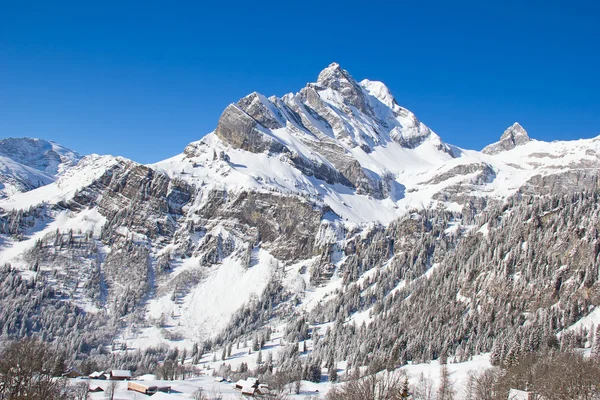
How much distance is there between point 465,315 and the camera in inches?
6629

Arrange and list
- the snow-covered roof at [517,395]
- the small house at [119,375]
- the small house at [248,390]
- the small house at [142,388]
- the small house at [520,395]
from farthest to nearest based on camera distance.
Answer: the small house at [119,375], the small house at [248,390], the small house at [142,388], the snow-covered roof at [517,395], the small house at [520,395]

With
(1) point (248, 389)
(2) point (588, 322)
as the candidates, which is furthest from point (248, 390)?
(2) point (588, 322)

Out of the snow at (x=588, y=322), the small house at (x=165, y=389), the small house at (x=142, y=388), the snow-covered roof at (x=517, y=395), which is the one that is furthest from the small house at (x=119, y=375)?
the snow at (x=588, y=322)

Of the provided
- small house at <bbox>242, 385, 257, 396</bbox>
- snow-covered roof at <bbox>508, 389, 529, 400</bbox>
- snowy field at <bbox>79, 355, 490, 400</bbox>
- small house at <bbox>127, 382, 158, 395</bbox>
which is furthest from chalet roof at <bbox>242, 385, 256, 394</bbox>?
snow-covered roof at <bbox>508, 389, 529, 400</bbox>

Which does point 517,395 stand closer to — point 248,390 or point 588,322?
point 248,390

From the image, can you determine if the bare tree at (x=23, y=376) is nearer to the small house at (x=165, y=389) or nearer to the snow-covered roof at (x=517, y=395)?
the small house at (x=165, y=389)

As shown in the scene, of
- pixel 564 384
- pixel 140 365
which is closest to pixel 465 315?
pixel 564 384

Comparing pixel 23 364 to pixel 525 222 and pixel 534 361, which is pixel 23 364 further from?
pixel 525 222

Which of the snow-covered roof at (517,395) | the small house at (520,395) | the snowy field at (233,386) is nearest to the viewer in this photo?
the small house at (520,395)

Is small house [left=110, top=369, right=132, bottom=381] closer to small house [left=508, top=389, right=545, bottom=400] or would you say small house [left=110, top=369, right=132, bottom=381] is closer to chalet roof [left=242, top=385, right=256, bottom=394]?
chalet roof [left=242, top=385, right=256, bottom=394]

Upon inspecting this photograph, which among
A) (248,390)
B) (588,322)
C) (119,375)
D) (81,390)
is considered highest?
(588,322)

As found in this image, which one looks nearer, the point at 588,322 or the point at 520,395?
the point at 520,395

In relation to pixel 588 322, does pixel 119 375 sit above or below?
below

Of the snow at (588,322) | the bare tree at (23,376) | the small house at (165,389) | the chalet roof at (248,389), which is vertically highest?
the snow at (588,322)
